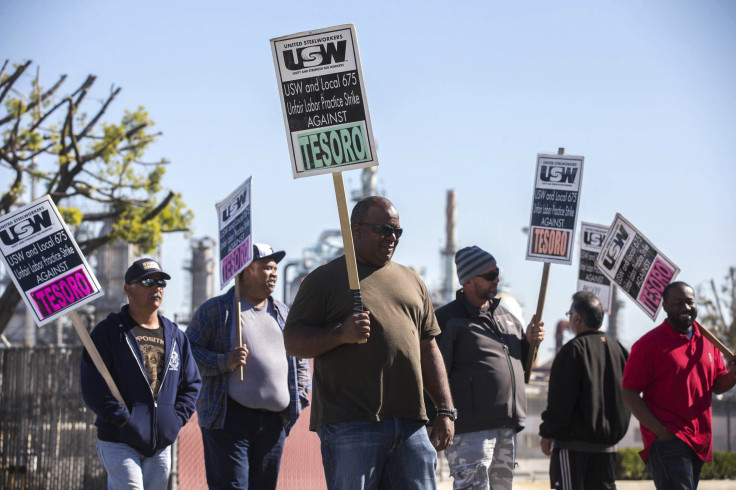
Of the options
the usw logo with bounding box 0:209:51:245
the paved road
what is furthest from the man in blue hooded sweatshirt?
the paved road

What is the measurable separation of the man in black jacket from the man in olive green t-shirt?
8.49ft

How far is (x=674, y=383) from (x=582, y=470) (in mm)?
1033

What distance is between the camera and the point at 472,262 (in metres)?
7.43

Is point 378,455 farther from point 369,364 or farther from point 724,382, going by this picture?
point 724,382

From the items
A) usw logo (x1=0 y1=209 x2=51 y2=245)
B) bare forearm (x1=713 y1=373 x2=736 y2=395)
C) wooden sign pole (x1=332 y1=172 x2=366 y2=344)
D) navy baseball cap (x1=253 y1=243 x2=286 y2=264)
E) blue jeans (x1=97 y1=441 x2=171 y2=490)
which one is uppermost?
usw logo (x1=0 y1=209 x2=51 y2=245)

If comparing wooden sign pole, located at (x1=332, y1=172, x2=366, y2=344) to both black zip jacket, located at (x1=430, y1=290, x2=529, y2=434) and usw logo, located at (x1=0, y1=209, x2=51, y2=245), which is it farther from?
usw logo, located at (x1=0, y1=209, x2=51, y2=245)

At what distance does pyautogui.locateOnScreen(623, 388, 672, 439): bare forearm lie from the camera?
23.6 feet

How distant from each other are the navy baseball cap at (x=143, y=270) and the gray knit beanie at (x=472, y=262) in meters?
2.11

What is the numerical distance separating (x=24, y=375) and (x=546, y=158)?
8240 millimetres

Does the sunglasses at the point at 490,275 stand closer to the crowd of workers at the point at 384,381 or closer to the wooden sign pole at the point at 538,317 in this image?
the crowd of workers at the point at 384,381

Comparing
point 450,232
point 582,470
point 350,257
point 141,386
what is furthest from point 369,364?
point 450,232

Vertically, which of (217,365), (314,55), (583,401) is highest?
(314,55)

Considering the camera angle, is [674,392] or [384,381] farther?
[674,392]

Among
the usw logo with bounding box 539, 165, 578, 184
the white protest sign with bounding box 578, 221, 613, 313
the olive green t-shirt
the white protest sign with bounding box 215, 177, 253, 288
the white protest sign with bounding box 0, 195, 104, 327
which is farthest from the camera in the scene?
the white protest sign with bounding box 578, 221, 613, 313
